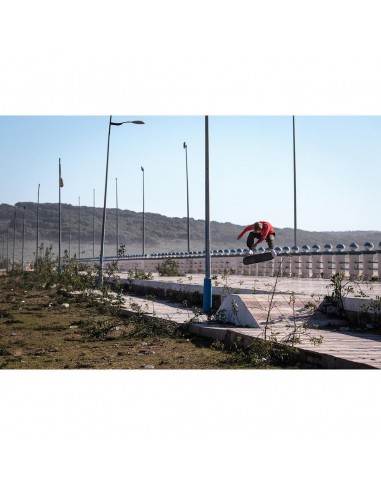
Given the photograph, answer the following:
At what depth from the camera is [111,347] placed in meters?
13.8

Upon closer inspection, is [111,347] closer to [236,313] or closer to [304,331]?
[236,313]

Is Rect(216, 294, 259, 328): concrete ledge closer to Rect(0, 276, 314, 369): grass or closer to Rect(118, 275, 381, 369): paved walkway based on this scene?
Rect(118, 275, 381, 369): paved walkway

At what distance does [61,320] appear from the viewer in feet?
64.3

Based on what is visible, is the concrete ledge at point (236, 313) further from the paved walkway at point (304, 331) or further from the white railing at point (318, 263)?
the white railing at point (318, 263)

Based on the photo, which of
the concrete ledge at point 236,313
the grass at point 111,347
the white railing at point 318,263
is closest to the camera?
A: the grass at point 111,347

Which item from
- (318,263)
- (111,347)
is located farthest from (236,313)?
(318,263)

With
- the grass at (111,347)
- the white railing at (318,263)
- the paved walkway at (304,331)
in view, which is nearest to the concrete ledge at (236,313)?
the paved walkway at (304,331)

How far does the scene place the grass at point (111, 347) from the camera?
451 inches

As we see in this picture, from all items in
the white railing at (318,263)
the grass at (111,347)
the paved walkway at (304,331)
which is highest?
the white railing at (318,263)

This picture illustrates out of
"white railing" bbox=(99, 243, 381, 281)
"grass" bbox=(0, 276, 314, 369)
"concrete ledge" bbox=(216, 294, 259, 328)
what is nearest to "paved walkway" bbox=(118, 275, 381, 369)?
"concrete ledge" bbox=(216, 294, 259, 328)

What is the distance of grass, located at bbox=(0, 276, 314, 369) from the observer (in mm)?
11445
